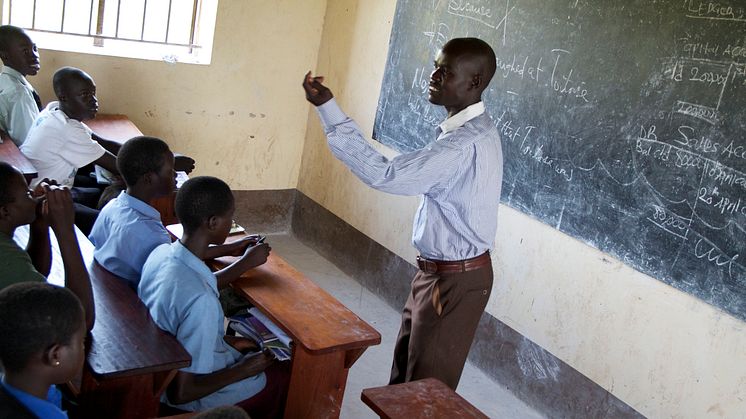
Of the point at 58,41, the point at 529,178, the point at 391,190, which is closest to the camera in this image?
the point at 391,190

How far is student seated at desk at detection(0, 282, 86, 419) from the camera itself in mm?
1715

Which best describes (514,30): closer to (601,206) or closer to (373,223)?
(601,206)

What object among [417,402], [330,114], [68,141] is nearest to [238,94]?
[68,141]

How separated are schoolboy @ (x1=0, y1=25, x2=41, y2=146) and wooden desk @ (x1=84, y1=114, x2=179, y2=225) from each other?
A: 45 centimetres

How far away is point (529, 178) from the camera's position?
4066mm

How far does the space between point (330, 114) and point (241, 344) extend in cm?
90

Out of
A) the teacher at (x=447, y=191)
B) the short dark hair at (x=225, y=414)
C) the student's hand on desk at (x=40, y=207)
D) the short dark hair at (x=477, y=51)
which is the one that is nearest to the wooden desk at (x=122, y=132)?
the student's hand on desk at (x=40, y=207)

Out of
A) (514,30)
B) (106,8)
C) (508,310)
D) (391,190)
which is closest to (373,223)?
(508,310)

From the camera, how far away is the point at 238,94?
5535mm

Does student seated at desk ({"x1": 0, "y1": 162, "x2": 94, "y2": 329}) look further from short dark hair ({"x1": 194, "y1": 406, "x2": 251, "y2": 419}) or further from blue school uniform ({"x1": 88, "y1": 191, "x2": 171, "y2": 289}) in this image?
short dark hair ({"x1": 194, "y1": 406, "x2": 251, "y2": 419})

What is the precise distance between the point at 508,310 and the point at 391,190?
186cm

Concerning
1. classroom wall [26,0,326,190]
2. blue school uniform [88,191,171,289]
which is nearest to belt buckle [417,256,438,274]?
blue school uniform [88,191,171,289]

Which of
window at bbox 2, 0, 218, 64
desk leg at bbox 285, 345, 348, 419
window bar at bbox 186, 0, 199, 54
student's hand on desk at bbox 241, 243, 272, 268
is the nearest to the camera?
desk leg at bbox 285, 345, 348, 419

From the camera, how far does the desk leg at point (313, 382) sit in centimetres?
274
